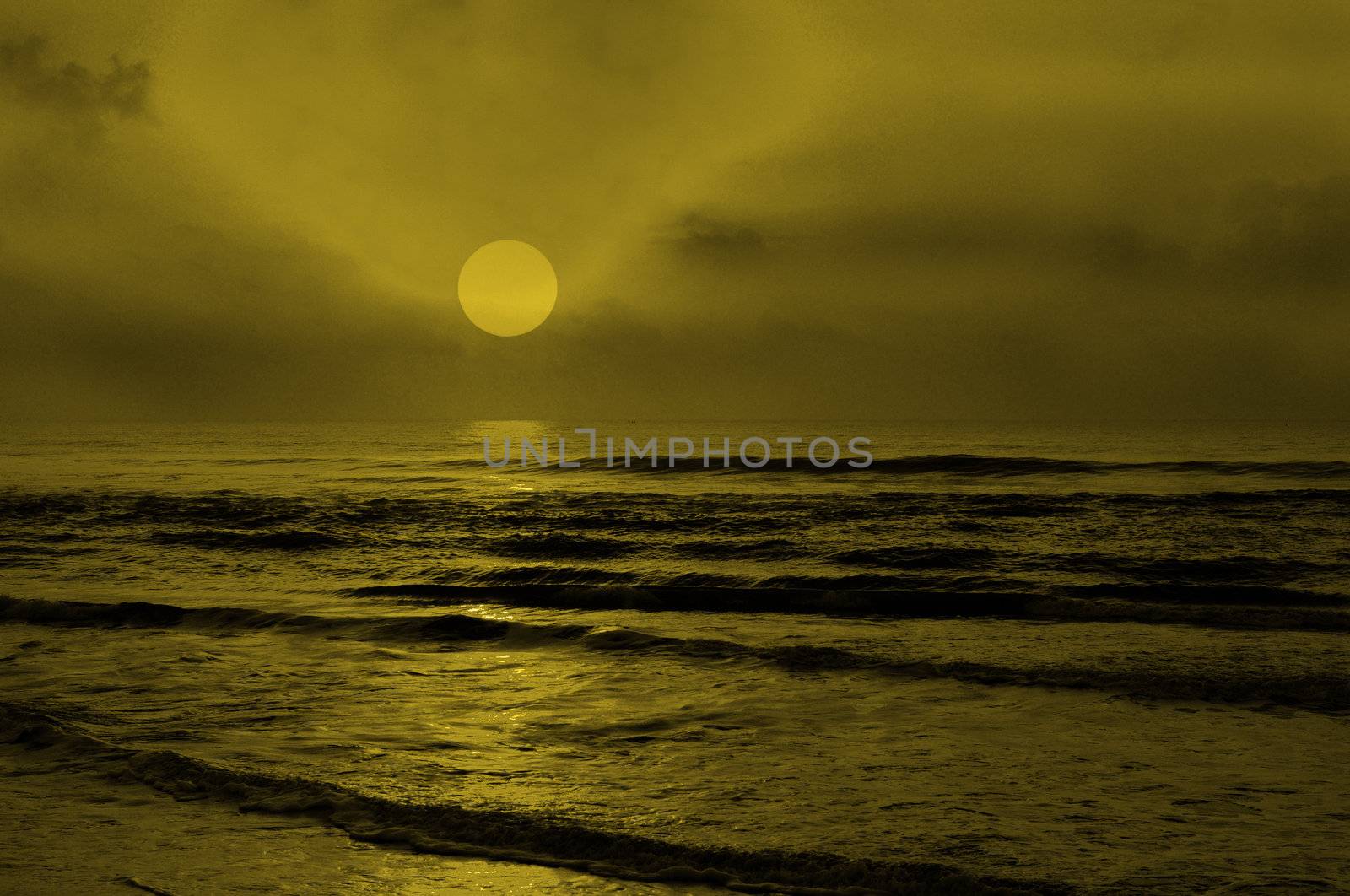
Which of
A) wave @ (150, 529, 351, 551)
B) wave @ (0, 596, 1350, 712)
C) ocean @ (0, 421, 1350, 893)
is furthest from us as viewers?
wave @ (150, 529, 351, 551)

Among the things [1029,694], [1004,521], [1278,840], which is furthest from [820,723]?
[1004,521]

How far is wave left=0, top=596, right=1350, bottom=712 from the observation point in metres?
10.5

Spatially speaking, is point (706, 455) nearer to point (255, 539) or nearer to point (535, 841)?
point (255, 539)

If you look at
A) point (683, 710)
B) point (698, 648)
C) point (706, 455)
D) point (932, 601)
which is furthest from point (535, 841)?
point (706, 455)

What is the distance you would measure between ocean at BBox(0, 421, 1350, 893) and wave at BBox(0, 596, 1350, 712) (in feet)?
0.26

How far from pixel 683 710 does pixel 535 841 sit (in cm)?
338

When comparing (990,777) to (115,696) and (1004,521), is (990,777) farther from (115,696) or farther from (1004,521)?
(1004,521)

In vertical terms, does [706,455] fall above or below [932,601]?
above

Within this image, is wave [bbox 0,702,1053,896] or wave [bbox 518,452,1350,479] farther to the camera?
wave [bbox 518,452,1350,479]

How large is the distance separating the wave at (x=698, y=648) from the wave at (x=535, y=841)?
534 cm

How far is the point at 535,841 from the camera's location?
6.57 m

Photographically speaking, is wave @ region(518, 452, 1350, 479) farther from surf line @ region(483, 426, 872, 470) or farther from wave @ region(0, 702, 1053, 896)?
wave @ region(0, 702, 1053, 896)

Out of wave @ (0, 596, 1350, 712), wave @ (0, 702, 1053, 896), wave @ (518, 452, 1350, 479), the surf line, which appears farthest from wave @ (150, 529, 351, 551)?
the surf line

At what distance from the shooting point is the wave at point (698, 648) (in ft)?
34.4
